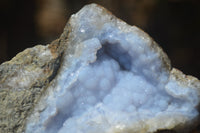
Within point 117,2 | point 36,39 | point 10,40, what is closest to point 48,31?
point 36,39

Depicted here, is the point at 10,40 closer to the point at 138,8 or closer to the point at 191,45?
the point at 138,8

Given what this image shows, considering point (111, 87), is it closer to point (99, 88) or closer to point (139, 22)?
point (99, 88)

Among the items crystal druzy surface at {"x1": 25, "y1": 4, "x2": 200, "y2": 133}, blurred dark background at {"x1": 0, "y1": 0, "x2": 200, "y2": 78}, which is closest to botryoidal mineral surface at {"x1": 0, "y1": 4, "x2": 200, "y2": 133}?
crystal druzy surface at {"x1": 25, "y1": 4, "x2": 200, "y2": 133}

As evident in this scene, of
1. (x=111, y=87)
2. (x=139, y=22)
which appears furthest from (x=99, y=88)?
(x=139, y=22)

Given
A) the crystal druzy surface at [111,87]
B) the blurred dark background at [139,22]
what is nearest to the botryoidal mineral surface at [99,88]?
the crystal druzy surface at [111,87]

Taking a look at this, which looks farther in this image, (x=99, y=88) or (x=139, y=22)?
(x=139, y=22)

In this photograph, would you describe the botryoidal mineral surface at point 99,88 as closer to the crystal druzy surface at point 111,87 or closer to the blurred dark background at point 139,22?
the crystal druzy surface at point 111,87

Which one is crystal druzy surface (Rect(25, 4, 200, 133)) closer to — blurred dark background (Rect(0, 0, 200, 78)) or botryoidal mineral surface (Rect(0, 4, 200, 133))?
botryoidal mineral surface (Rect(0, 4, 200, 133))
